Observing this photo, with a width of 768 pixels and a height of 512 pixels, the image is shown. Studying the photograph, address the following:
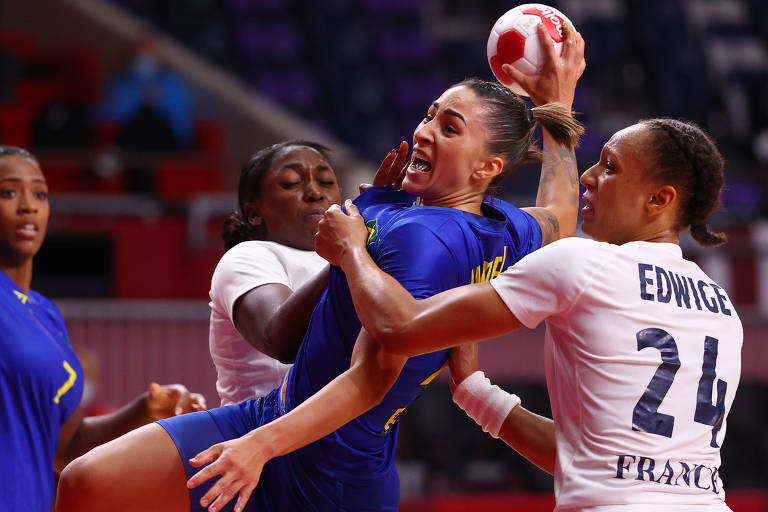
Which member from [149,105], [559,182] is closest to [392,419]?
[559,182]

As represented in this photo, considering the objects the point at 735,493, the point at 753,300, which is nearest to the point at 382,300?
the point at 735,493

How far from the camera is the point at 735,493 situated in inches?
260

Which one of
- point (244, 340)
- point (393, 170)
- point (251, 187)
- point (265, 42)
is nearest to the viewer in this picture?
point (393, 170)

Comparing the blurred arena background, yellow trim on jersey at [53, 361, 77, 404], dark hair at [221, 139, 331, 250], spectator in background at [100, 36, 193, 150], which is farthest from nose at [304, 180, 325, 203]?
spectator in background at [100, 36, 193, 150]

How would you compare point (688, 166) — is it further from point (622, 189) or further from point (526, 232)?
point (526, 232)

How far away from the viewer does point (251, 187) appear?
3486 millimetres

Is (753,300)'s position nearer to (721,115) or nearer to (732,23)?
(721,115)

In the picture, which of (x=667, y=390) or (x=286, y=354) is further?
(x=286, y=354)

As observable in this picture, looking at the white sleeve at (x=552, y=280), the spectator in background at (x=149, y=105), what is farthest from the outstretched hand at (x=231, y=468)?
the spectator in background at (x=149, y=105)

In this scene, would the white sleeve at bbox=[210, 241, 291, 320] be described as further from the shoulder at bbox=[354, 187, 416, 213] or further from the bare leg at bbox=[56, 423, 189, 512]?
the bare leg at bbox=[56, 423, 189, 512]

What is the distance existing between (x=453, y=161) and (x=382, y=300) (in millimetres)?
578

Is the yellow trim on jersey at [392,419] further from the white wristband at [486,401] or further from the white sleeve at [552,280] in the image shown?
the white sleeve at [552,280]

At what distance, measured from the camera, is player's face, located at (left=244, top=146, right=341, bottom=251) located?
11.2ft

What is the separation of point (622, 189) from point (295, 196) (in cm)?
119
